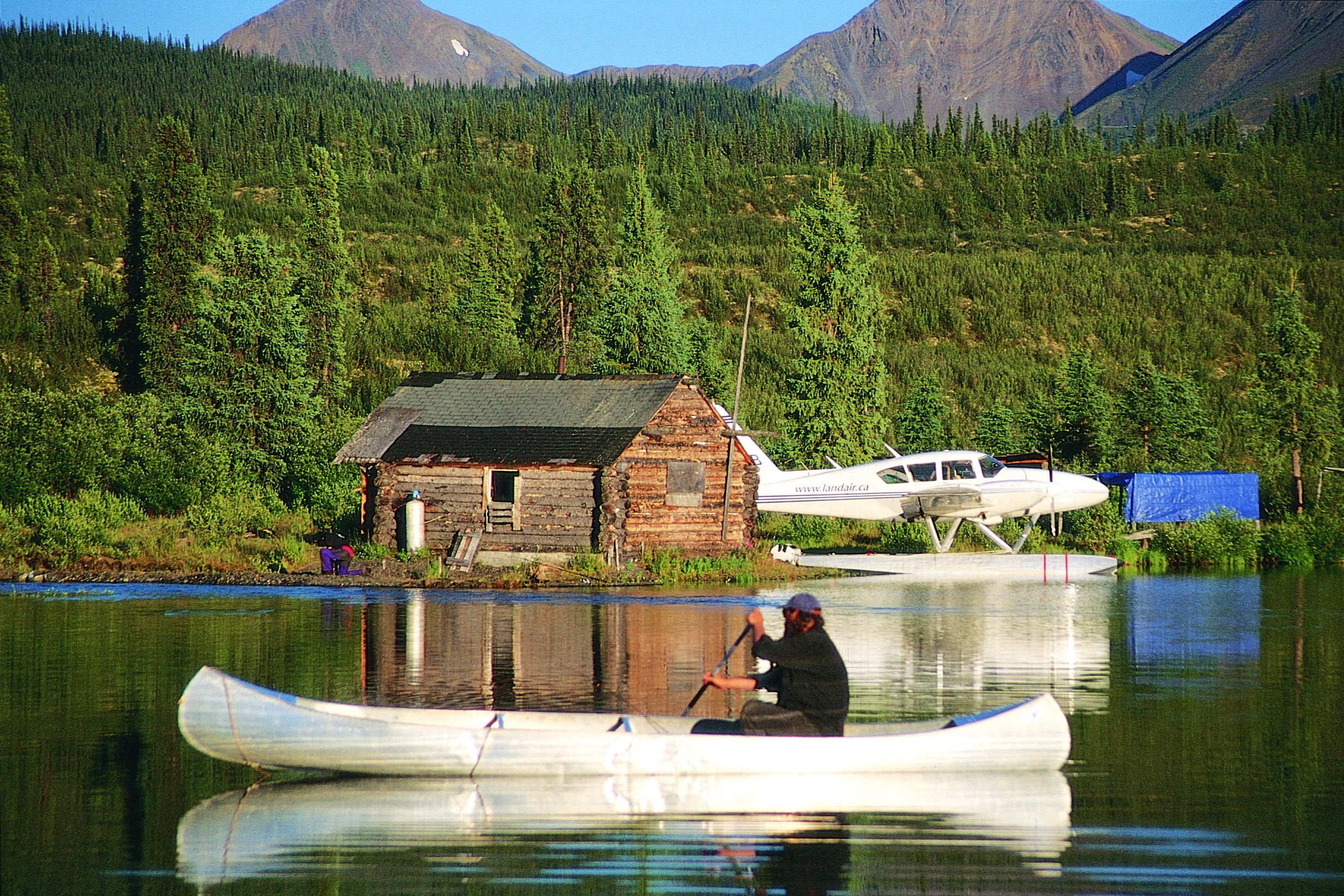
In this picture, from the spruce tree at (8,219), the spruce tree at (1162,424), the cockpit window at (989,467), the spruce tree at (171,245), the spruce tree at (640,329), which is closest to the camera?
the cockpit window at (989,467)

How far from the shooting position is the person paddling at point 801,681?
10.7m

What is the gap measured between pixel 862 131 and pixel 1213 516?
156 meters

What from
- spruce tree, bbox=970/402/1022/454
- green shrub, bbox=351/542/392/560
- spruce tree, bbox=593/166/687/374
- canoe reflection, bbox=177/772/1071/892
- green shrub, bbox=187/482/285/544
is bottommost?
canoe reflection, bbox=177/772/1071/892

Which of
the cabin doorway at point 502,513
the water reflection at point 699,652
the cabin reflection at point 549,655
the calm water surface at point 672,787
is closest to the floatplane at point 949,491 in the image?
the water reflection at point 699,652

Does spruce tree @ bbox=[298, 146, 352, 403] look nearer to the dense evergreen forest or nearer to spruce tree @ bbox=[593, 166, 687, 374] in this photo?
the dense evergreen forest

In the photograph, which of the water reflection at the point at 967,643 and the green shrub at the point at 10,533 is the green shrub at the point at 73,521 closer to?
the green shrub at the point at 10,533

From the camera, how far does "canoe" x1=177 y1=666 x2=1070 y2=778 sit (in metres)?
10.7

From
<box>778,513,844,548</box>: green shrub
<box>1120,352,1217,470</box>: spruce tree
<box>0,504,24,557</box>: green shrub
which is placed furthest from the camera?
<box>1120,352,1217,470</box>: spruce tree

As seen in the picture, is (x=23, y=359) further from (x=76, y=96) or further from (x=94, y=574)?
(x=76, y=96)

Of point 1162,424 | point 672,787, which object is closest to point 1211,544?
point 1162,424

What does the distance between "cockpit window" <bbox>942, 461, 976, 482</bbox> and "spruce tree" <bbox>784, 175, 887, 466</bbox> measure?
13.5 meters

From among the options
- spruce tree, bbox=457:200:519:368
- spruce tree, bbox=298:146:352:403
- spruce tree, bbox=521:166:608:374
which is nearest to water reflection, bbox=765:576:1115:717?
spruce tree, bbox=298:146:352:403

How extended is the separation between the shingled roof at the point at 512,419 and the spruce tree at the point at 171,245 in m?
28.4

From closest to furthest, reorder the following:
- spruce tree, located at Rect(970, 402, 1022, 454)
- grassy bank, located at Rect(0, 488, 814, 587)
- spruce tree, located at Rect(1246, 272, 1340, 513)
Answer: grassy bank, located at Rect(0, 488, 814, 587) < spruce tree, located at Rect(1246, 272, 1340, 513) < spruce tree, located at Rect(970, 402, 1022, 454)
